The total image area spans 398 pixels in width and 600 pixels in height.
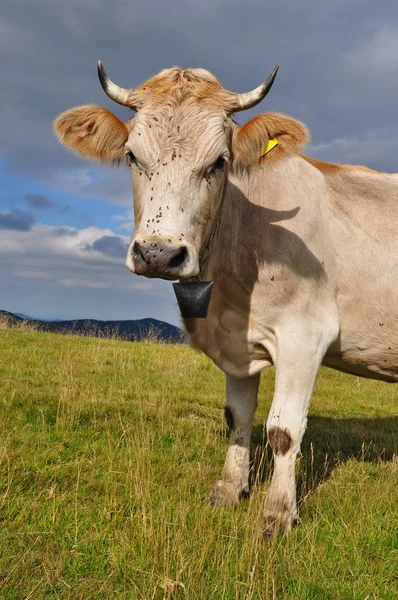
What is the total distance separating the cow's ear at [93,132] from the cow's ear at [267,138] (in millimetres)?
992

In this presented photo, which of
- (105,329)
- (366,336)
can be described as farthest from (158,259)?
(105,329)

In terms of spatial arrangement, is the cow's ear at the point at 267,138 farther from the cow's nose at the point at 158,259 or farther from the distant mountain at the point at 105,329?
the distant mountain at the point at 105,329

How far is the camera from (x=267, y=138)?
4.58m

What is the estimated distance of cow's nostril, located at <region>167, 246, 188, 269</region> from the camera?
11.8 ft

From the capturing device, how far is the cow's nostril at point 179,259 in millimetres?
3590

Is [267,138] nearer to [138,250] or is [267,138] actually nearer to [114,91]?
[114,91]

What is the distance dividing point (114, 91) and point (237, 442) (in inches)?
138

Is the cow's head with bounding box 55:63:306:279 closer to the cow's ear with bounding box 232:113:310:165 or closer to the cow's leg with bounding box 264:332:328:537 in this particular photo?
the cow's ear with bounding box 232:113:310:165

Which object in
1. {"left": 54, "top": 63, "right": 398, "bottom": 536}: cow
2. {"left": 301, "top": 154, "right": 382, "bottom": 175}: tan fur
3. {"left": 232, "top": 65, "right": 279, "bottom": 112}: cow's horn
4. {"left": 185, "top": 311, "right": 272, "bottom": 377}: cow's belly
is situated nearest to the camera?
{"left": 54, "top": 63, "right": 398, "bottom": 536}: cow

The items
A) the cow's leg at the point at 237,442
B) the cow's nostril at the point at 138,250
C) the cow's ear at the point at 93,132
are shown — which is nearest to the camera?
the cow's nostril at the point at 138,250

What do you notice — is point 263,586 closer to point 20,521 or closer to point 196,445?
point 20,521

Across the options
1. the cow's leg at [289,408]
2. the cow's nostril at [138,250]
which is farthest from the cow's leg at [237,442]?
the cow's nostril at [138,250]

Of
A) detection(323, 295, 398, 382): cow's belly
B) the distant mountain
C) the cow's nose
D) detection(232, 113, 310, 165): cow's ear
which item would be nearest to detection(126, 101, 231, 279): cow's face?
the cow's nose

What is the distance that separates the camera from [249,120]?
4.56m
